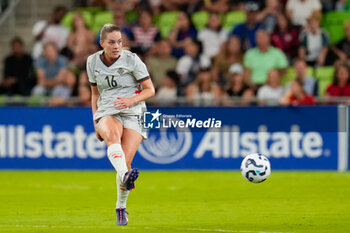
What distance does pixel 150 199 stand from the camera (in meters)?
12.5

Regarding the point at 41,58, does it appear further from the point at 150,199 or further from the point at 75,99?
the point at 150,199

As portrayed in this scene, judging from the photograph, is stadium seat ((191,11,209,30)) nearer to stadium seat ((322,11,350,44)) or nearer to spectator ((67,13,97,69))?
spectator ((67,13,97,69))

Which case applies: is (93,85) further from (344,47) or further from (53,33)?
(53,33)

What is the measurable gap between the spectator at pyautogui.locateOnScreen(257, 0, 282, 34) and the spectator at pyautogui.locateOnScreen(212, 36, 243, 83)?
0.93 metres

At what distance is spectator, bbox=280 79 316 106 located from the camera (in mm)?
16812

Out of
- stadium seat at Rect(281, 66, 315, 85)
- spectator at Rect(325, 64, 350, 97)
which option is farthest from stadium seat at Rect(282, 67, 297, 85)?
spectator at Rect(325, 64, 350, 97)

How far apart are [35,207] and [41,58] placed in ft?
28.9

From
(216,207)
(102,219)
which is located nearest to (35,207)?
(102,219)

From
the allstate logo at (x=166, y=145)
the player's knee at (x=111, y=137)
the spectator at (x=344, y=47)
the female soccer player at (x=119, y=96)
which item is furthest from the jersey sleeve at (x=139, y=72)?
the spectator at (x=344, y=47)

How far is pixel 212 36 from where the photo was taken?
1970 cm

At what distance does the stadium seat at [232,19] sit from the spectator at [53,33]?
13.3ft

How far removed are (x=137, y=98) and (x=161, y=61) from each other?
10575mm

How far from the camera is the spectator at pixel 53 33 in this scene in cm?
2080

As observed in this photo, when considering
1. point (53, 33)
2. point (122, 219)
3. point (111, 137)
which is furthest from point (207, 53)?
point (111, 137)
